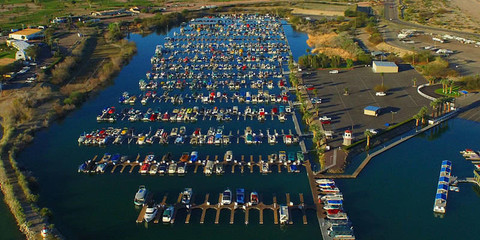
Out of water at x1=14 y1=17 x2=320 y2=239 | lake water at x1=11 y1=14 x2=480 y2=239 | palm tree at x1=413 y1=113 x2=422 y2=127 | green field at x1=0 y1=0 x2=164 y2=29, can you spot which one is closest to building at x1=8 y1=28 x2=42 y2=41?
green field at x1=0 y1=0 x2=164 y2=29

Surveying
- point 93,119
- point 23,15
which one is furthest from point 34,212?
point 23,15

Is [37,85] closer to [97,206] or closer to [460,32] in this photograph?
[97,206]

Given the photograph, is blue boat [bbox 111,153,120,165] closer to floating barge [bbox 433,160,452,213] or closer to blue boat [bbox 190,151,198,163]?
blue boat [bbox 190,151,198,163]

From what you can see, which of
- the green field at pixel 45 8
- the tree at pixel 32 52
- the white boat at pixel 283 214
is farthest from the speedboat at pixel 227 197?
the green field at pixel 45 8

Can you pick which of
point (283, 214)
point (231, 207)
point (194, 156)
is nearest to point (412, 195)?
point (283, 214)

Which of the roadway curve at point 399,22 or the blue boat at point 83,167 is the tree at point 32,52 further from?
the roadway curve at point 399,22

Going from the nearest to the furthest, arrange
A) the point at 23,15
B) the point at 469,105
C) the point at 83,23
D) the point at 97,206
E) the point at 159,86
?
1. the point at 97,206
2. the point at 469,105
3. the point at 159,86
4. the point at 83,23
5. the point at 23,15

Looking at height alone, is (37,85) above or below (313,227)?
above

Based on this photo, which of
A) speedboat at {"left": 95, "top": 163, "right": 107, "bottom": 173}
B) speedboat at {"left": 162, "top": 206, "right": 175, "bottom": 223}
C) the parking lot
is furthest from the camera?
the parking lot
